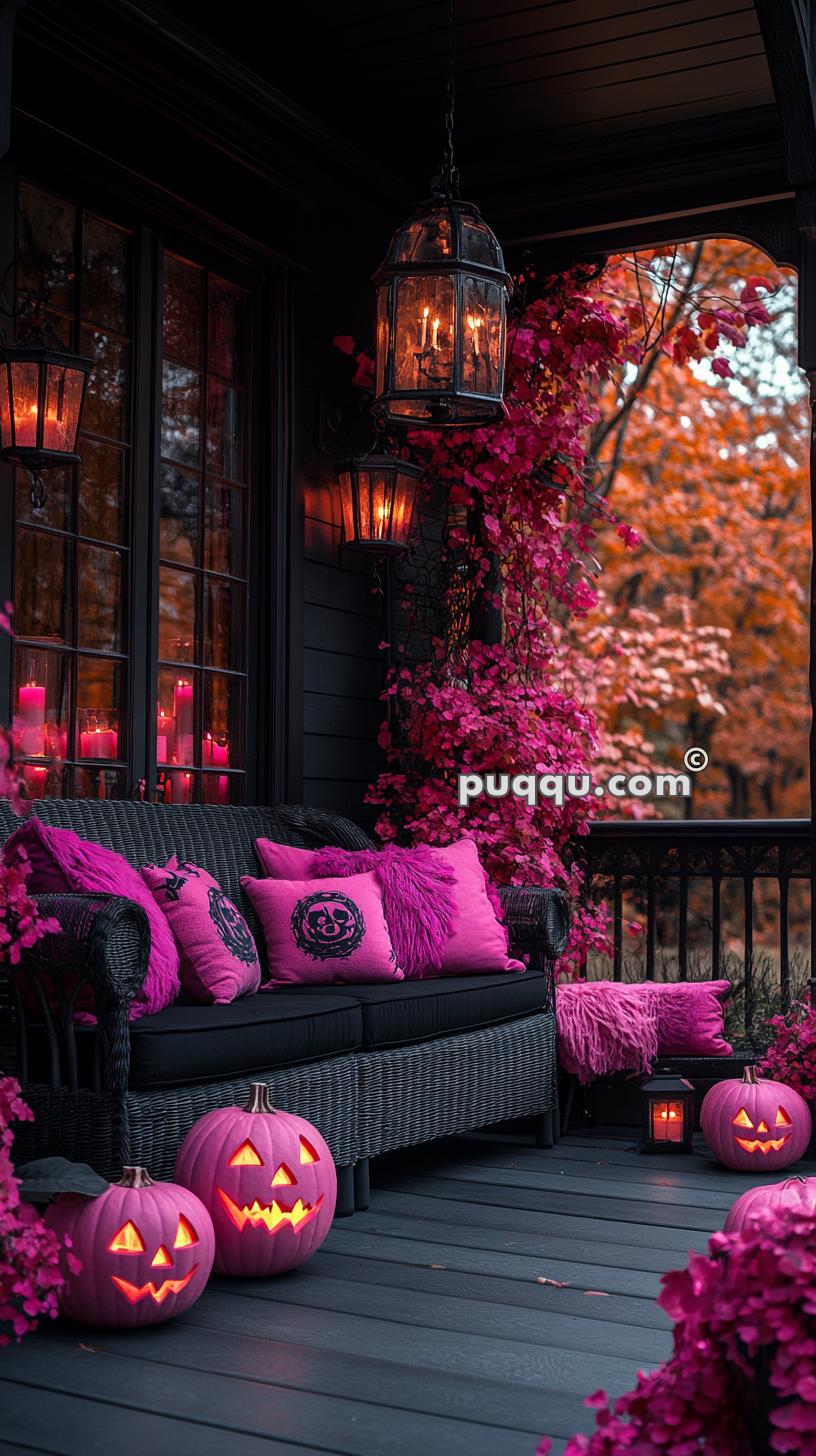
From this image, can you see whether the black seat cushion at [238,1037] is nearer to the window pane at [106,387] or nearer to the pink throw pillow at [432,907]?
the pink throw pillow at [432,907]

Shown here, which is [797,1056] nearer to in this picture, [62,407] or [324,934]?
[324,934]

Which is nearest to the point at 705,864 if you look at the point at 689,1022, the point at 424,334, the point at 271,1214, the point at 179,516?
the point at 689,1022

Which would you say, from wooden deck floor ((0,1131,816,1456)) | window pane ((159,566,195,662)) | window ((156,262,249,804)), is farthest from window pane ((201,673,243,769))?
wooden deck floor ((0,1131,816,1456))

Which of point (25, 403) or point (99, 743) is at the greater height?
point (25, 403)

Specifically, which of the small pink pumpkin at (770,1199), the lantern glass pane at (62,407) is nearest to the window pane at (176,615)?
the lantern glass pane at (62,407)

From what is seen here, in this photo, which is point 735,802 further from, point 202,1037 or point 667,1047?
point 202,1037

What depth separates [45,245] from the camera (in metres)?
3.92

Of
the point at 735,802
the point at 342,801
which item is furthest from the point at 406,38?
the point at 735,802

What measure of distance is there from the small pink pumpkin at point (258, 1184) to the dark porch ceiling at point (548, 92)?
2980 millimetres

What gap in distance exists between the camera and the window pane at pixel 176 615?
14.3ft

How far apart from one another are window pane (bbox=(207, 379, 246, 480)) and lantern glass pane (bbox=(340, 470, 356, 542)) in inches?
14.1

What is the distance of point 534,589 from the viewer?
5477 mm

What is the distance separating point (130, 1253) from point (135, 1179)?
14cm

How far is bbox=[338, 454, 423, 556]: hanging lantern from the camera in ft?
15.9
